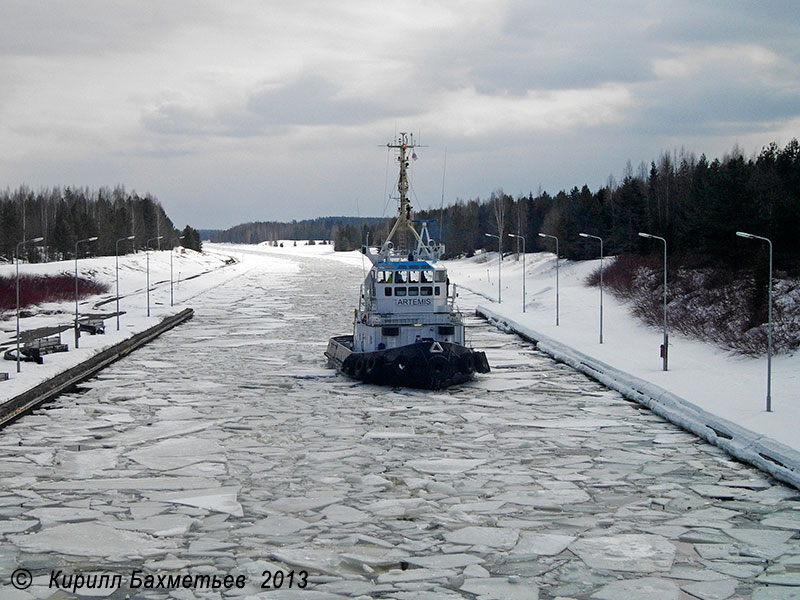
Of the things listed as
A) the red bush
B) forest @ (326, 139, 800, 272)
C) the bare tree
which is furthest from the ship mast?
the bare tree

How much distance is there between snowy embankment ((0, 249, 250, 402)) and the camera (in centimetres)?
2738

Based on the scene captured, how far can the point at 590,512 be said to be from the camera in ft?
43.6

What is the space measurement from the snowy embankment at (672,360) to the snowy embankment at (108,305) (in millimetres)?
17682

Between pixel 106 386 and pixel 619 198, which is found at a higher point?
pixel 619 198

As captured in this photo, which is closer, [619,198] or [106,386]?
[106,386]

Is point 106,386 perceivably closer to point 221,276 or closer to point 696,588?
point 696,588

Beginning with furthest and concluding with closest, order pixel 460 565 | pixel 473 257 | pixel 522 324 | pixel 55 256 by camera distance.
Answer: pixel 473 257, pixel 55 256, pixel 522 324, pixel 460 565

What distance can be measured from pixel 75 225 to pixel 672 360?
8081 cm

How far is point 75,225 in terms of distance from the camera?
95438 millimetres

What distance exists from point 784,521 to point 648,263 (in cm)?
4115

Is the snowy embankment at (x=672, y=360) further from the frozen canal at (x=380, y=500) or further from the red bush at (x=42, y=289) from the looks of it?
the red bush at (x=42, y=289)

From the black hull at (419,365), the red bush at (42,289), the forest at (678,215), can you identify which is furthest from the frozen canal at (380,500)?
the red bush at (42,289)

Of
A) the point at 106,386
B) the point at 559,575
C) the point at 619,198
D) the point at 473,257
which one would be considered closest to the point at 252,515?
the point at 559,575

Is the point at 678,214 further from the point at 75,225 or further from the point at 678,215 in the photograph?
the point at 75,225
